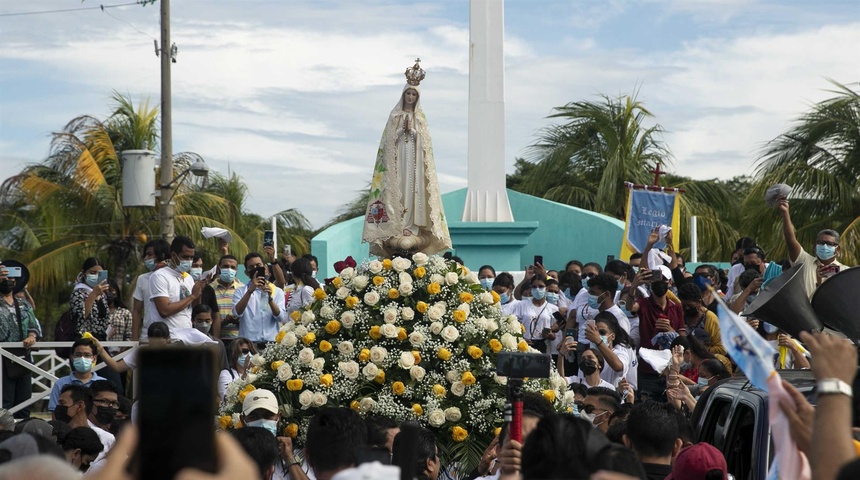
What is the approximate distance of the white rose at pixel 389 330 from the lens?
7547 millimetres

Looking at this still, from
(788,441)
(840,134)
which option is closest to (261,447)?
(788,441)

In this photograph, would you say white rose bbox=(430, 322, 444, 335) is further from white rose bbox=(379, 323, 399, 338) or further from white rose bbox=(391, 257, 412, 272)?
white rose bbox=(391, 257, 412, 272)

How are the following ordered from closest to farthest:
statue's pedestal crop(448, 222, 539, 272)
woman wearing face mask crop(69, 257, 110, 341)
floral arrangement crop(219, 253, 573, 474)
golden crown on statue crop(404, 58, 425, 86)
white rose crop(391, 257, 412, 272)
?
floral arrangement crop(219, 253, 573, 474) → white rose crop(391, 257, 412, 272) → golden crown on statue crop(404, 58, 425, 86) → woman wearing face mask crop(69, 257, 110, 341) → statue's pedestal crop(448, 222, 539, 272)

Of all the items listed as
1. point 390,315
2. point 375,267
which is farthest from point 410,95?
point 390,315

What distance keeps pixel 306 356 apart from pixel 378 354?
0.47 metres

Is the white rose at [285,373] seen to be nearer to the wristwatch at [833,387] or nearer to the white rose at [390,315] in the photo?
the white rose at [390,315]

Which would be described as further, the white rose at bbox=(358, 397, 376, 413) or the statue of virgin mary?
the statue of virgin mary

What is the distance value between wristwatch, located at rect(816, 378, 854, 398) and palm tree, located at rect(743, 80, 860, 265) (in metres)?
20.1

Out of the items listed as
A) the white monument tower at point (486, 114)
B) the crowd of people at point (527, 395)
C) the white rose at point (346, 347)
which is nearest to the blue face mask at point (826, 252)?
the crowd of people at point (527, 395)

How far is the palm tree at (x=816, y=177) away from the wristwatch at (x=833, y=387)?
20.1 m

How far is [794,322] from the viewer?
5.46 meters

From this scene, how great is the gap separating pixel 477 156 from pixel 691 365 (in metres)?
12.1

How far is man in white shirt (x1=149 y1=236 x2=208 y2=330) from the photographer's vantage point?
35.7 ft

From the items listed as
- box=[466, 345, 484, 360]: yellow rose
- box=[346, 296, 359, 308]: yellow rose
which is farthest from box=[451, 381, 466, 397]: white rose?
box=[346, 296, 359, 308]: yellow rose
